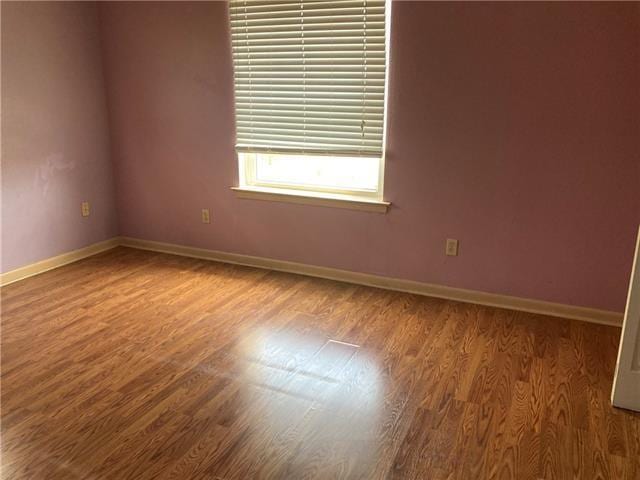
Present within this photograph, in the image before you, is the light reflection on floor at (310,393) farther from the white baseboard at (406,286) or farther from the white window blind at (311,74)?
the white window blind at (311,74)

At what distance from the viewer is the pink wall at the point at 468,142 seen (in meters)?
2.82

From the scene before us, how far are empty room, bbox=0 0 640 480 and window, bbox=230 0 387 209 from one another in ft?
0.05

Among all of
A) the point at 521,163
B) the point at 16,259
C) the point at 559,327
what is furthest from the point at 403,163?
the point at 16,259

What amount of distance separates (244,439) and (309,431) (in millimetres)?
256

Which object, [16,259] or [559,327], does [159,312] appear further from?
[559,327]

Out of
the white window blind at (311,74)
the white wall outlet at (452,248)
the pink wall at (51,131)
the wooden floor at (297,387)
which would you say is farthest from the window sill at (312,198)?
the pink wall at (51,131)

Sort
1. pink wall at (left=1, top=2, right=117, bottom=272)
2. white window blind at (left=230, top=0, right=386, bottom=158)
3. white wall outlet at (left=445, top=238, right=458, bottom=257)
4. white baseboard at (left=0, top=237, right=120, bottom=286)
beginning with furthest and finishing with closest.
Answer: white baseboard at (left=0, top=237, right=120, bottom=286) < pink wall at (left=1, top=2, right=117, bottom=272) < white wall outlet at (left=445, top=238, right=458, bottom=257) < white window blind at (left=230, top=0, right=386, bottom=158)

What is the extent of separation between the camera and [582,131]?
2873 mm

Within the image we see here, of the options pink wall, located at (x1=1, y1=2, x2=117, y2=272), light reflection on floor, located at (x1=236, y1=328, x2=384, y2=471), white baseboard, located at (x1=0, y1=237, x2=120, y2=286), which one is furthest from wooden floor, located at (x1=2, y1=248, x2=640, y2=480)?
pink wall, located at (x1=1, y1=2, x2=117, y2=272)

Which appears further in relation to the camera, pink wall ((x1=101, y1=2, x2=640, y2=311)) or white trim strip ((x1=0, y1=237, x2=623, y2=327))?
white trim strip ((x1=0, y1=237, x2=623, y2=327))

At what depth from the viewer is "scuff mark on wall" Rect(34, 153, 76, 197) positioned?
147 inches

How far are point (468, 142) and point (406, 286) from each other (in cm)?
103

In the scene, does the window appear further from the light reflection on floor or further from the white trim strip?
the light reflection on floor

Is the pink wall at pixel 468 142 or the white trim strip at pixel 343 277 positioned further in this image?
the white trim strip at pixel 343 277
